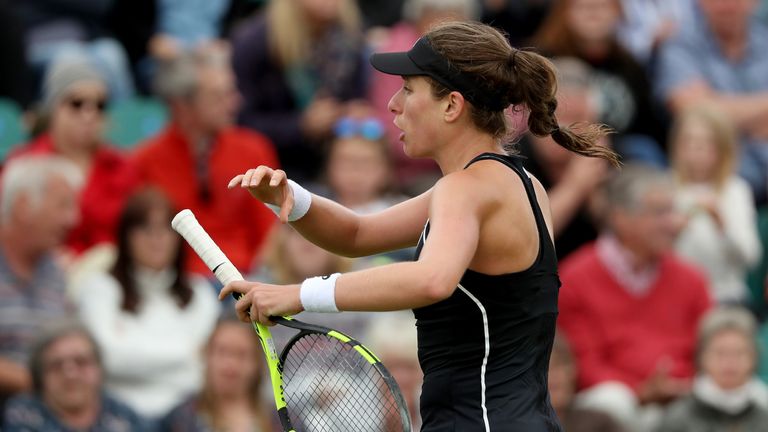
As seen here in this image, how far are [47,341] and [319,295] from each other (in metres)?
2.89

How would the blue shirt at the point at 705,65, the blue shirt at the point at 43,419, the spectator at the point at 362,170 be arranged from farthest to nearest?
the blue shirt at the point at 705,65 → the spectator at the point at 362,170 → the blue shirt at the point at 43,419

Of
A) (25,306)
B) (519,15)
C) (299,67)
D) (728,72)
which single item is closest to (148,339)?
(25,306)

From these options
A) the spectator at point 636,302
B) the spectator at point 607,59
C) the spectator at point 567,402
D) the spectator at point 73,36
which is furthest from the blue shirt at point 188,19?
the spectator at point 567,402

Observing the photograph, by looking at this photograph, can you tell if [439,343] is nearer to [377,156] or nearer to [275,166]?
[377,156]

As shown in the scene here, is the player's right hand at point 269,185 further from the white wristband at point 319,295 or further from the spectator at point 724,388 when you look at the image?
→ the spectator at point 724,388

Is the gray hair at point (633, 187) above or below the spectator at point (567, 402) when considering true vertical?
above

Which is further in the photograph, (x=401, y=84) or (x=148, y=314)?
(x=401, y=84)

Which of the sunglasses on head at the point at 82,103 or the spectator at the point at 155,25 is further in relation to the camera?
the spectator at the point at 155,25

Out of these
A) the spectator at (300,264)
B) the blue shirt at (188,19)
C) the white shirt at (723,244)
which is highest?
the blue shirt at (188,19)

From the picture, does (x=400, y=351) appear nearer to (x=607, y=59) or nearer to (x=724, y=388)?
(x=724, y=388)

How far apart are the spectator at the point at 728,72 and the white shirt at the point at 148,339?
3.45 metres

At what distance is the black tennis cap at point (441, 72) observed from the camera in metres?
3.95

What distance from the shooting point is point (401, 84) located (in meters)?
8.31

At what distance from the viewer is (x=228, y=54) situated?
8664mm
